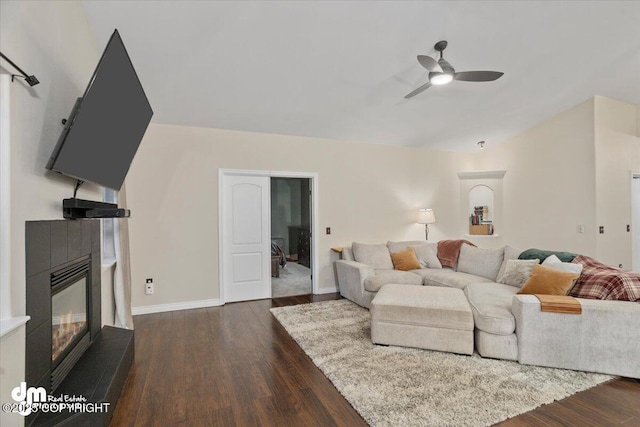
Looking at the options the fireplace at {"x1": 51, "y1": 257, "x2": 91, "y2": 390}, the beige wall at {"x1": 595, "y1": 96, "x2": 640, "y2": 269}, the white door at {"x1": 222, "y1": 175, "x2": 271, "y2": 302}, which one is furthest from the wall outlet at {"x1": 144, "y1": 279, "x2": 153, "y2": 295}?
the beige wall at {"x1": 595, "y1": 96, "x2": 640, "y2": 269}

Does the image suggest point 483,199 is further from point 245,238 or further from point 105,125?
point 105,125

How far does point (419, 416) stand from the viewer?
1892 millimetres

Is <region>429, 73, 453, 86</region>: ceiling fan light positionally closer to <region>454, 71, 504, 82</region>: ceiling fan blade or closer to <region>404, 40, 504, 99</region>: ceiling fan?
<region>404, 40, 504, 99</region>: ceiling fan

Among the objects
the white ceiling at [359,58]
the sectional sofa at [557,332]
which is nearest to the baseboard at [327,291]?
the sectional sofa at [557,332]

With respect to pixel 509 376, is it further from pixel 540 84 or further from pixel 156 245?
pixel 156 245

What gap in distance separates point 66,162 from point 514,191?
6.38 metres

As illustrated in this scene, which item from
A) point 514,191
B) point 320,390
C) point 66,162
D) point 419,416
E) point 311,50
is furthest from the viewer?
point 514,191

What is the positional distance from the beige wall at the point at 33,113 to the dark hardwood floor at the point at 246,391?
100 cm

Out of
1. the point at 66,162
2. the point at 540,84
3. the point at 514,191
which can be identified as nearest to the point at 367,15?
the point at 66,162

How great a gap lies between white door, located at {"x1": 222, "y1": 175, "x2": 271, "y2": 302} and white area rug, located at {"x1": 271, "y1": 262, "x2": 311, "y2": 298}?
0.44m

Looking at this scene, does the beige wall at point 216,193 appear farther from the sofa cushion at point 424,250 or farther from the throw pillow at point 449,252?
the throw pillow at point 449,252

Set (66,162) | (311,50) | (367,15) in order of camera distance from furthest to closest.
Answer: (311,50) < (367,15) < (66,162)

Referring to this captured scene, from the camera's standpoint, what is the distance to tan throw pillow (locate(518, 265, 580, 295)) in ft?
9.01

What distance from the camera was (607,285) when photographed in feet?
8.38
